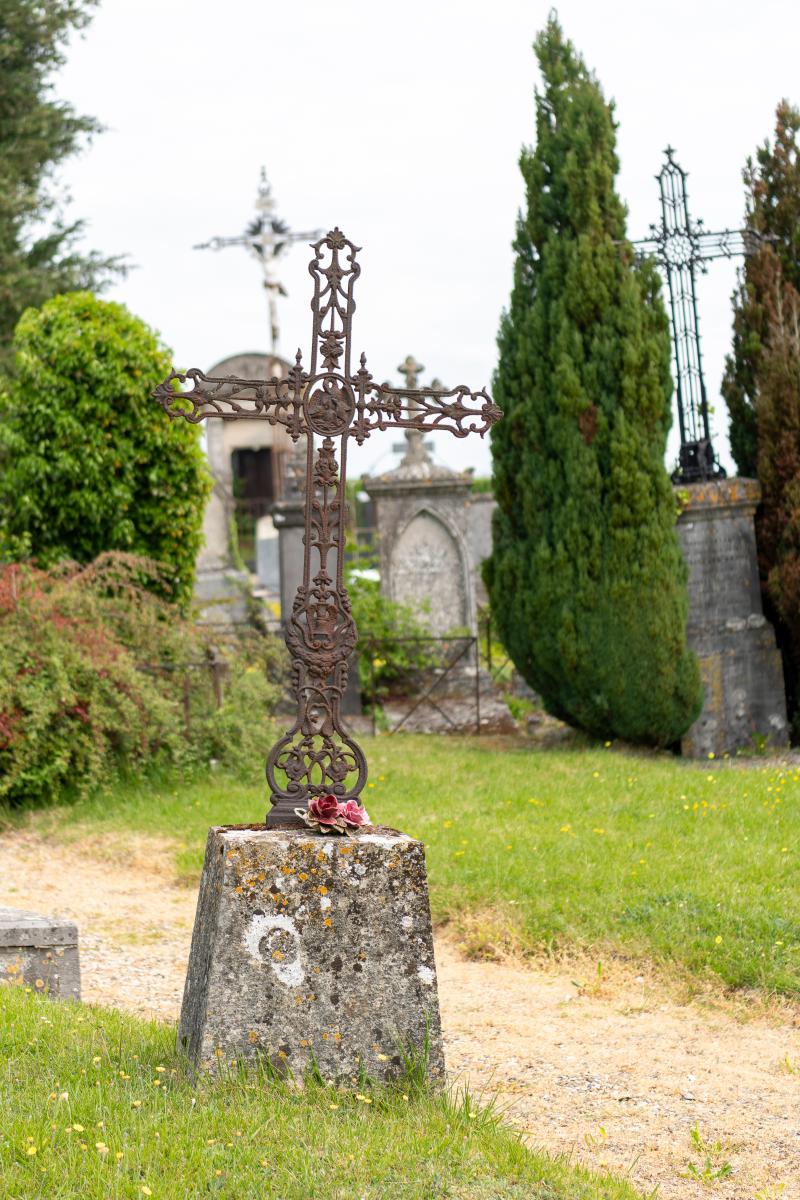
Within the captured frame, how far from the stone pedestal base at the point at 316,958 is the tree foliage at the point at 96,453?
8.37 metres

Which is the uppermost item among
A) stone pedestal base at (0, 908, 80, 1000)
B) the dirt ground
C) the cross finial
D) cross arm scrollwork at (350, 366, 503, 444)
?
the cross finial

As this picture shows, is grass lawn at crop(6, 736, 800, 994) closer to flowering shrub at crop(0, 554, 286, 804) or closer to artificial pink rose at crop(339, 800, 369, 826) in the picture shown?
flowering shrub at crop(0, 554, 286, 804)

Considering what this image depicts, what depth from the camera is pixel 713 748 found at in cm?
1134

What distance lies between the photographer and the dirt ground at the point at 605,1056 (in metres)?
4.02

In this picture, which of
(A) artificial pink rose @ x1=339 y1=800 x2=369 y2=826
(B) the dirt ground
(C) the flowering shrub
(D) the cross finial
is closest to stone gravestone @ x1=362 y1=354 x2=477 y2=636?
(D) the cross finial

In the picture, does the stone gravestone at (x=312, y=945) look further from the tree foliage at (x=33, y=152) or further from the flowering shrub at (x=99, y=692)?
the tree foliage at (x=33, y=152)

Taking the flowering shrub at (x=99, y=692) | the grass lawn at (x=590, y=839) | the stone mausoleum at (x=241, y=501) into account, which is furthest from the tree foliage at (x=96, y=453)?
the stone mausoleum at (x=241, y=501)

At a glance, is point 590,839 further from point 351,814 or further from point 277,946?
point 277,946

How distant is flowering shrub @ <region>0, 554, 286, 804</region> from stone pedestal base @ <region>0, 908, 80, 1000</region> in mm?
3496

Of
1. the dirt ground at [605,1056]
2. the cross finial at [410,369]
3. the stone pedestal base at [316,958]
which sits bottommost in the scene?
the dirt ground at [605,1056]

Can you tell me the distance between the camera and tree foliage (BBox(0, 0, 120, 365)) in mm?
19219

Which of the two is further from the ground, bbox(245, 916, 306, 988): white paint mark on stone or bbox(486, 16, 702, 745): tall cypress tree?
bbox(486, 16, 702, 745): tall cypress tree

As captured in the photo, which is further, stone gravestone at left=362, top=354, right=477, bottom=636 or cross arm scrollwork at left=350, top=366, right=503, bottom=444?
stone gravestone at left=362, top=354, right=477, bottom=636

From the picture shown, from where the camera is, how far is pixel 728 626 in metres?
11.5
